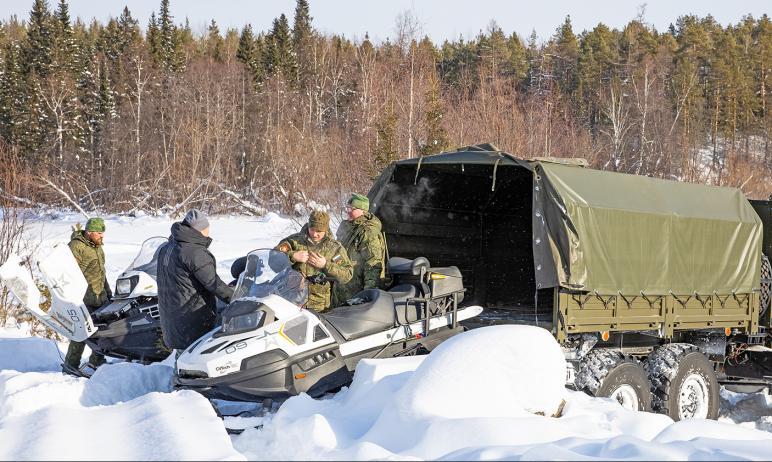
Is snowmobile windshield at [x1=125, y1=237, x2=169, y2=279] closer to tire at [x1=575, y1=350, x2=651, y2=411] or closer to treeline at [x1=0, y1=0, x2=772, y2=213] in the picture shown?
tire at [x1=575, y1=350, x2=651, y2=411]

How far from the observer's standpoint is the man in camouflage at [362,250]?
7.74 meters

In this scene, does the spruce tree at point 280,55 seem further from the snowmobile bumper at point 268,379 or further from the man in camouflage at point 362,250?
the snowmobile bumper at point 268,379

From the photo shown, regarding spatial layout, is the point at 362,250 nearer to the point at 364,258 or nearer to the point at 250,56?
the point at 364,258

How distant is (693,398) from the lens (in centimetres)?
812

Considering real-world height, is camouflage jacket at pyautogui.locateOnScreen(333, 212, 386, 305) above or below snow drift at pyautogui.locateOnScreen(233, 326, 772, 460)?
above

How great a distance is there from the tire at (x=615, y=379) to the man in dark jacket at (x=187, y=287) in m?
3.30

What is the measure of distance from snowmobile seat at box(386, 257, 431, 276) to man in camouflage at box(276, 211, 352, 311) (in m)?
0.66

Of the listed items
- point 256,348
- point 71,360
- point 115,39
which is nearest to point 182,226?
point 256,348

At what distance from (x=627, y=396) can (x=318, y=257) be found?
3.20 metres

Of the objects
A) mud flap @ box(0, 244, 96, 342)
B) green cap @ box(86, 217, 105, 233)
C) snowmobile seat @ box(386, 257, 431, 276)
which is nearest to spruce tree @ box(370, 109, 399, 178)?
green cap @ box(86, 217, 105, 233)

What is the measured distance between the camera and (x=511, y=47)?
73.2m

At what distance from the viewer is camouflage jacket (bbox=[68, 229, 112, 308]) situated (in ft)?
29.7

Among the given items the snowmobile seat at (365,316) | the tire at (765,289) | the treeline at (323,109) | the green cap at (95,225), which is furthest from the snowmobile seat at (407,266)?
the treeline at (323,109)

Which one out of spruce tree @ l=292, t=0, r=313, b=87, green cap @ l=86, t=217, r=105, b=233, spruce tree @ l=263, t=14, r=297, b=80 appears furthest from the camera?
spruce tree @ l=263, t=14, r=297, b=80
